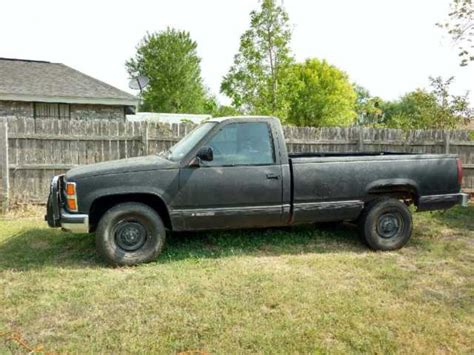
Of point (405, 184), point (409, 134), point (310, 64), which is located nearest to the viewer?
point (405, 184)

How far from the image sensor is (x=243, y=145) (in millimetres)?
5570

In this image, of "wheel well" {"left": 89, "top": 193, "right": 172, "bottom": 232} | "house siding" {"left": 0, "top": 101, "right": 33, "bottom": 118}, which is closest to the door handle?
"wheel well" {"left": 89, "top": 193, "right": 172, "bottom": 232}

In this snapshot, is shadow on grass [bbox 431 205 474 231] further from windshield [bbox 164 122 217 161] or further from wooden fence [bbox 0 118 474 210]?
windshield [bbox 164 122 217 161]

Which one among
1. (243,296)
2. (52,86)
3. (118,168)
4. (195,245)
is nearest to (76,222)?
(118,168)

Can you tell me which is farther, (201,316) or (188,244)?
(188,244)

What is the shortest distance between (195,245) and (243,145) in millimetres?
1675

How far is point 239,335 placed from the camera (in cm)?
343

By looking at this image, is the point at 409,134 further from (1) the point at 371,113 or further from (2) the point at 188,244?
(1) the point at 371,113

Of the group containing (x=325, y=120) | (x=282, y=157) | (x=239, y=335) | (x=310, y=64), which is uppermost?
(x=310, y=64)

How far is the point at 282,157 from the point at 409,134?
20.0ft

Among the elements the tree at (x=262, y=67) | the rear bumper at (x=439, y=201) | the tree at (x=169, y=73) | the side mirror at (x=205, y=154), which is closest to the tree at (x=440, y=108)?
the tree at (x=262, y=67)

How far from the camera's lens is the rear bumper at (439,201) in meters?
6.08

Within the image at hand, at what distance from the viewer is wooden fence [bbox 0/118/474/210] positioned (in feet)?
27.7

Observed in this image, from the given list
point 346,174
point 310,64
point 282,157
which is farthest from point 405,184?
point 310,64
